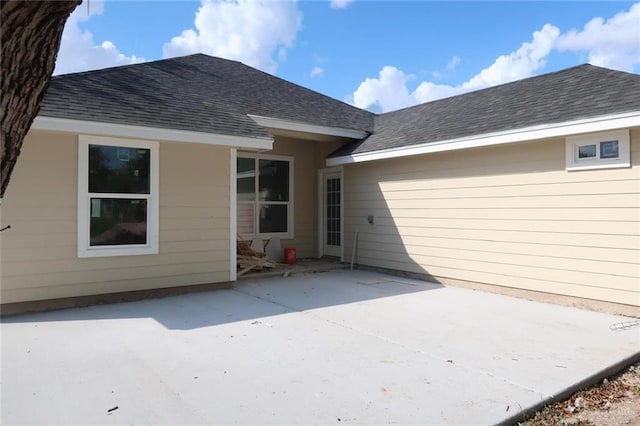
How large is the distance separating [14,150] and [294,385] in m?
2.62

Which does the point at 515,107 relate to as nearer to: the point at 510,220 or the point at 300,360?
the point at 510,220

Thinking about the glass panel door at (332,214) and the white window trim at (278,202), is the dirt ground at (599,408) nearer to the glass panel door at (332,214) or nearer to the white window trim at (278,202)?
the glass panel door at (332,214)

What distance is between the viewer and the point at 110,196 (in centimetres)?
620

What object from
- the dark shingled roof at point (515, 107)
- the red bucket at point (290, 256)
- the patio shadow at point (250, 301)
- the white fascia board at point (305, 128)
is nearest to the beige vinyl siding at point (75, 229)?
the patio shadow at point (250, 301)

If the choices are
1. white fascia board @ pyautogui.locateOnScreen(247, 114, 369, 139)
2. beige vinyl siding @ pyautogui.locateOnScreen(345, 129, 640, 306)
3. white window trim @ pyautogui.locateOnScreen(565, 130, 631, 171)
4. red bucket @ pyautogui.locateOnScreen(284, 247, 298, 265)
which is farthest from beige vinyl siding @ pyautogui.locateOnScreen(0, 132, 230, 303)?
white window trim @ pyautogui.locateOnScreen(565, 130, 631, 171)

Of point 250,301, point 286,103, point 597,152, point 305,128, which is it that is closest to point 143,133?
point 250,301

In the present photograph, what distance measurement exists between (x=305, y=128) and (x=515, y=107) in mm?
4067

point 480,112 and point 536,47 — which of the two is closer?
point 480,112

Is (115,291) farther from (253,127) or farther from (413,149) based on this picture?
(413,149)

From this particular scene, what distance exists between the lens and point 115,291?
20.4ft

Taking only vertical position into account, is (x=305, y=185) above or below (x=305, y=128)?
below

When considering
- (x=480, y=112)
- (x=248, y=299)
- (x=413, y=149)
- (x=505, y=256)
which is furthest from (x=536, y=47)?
(x=248, y=299)

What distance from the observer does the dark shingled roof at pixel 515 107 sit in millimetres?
5949

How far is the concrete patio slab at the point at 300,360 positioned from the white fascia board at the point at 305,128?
12.3 ft
